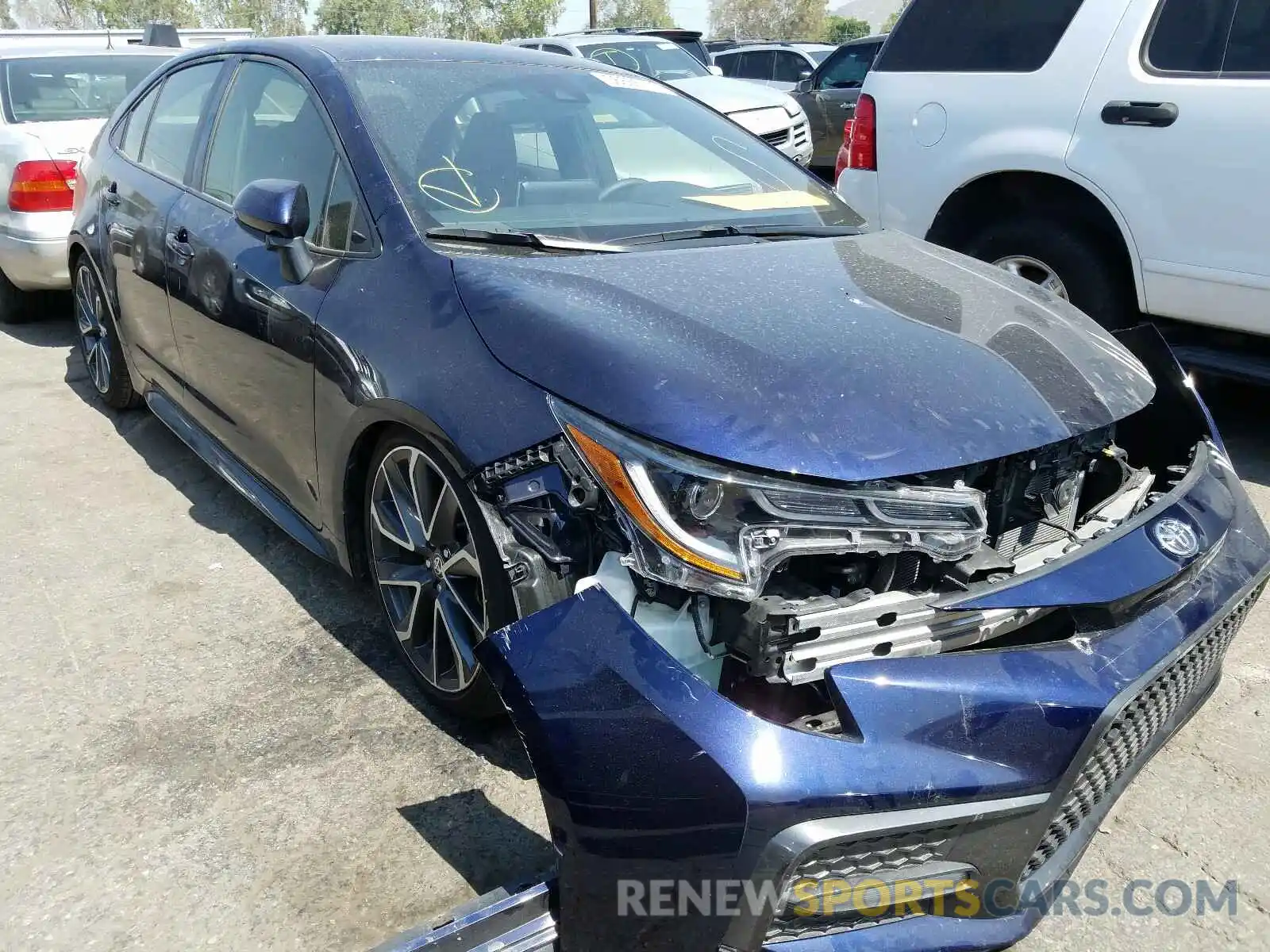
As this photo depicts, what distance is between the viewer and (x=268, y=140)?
3.21 m

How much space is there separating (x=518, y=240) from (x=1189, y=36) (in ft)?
10.3

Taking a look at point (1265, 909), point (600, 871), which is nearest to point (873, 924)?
point (600, 871)

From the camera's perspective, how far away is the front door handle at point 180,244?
3422mm

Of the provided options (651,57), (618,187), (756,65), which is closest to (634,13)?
(756,65)

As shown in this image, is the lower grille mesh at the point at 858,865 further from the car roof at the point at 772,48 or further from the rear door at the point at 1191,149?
the car roof at the point at 772,48

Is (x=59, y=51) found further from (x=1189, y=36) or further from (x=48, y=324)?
(x=1189, y=36)

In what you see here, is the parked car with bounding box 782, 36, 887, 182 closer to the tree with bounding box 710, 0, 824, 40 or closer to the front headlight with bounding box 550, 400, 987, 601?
the front headlight with bounding box 550, 400, 987, 601

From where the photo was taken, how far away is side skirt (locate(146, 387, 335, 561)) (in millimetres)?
3020

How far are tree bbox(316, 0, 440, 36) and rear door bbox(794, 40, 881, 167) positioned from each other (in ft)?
112

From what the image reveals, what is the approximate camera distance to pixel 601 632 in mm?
1730

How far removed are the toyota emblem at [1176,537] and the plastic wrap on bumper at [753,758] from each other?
0.97 feet

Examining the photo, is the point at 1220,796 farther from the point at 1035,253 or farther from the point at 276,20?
the point at 276,20

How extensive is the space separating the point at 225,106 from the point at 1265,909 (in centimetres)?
368

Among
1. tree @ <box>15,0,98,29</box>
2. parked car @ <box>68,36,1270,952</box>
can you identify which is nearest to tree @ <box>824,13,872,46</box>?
tree @ <box>15,0,98,29</box>
